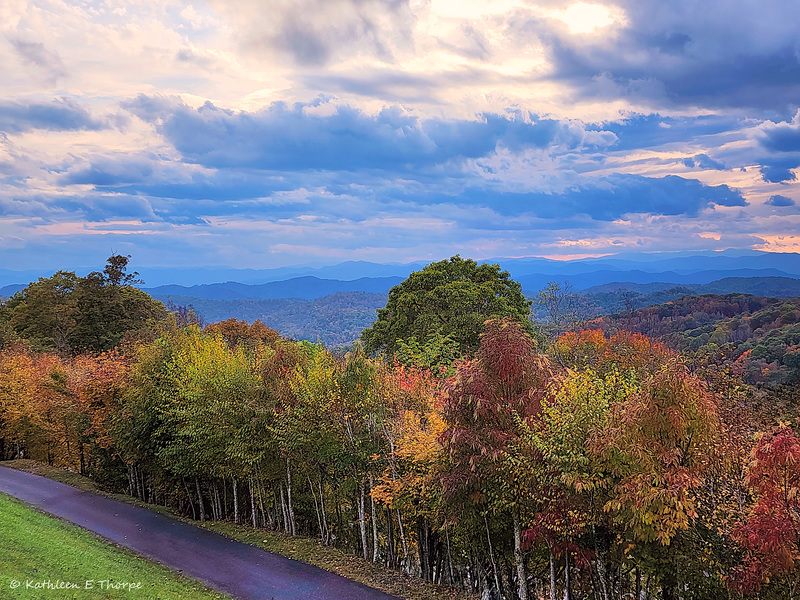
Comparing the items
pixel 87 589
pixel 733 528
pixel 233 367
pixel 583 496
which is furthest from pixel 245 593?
pixel 733 528

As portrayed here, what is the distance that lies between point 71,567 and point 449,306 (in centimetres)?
2710

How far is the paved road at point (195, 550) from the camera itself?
69.3 ft

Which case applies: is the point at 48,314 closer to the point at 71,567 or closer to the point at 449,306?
the point at 449,306

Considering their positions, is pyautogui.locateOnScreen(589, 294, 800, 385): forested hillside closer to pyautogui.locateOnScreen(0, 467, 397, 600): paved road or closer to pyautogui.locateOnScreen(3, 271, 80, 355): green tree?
pyautogui.locateOnScreen(0, 467, 397, 600): paved road

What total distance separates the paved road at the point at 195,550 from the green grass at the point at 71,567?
4.59 ft

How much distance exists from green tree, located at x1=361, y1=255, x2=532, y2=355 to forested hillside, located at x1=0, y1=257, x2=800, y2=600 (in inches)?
7.3

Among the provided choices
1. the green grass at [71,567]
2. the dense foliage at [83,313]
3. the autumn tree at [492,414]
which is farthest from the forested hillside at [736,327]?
the dense foliage at [83,313]

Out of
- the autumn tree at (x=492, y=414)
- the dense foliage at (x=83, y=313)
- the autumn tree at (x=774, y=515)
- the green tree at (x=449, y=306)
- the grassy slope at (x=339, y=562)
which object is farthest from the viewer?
the dense foliage at (x=83, y=313)

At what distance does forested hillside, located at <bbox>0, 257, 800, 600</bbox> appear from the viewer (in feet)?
39.2

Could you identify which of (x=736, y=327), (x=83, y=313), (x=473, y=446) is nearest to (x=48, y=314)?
(x=83, y=313)

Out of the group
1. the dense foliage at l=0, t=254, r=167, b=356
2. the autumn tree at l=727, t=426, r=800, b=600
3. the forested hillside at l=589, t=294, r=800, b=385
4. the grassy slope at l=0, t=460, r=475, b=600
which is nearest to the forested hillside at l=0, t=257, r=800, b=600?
the autumn tree at l=727, t=426, r=800, b=600

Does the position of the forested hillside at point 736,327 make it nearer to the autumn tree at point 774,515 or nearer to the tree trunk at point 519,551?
the tree trunk at point 519,551

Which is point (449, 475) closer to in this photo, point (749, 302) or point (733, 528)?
point (733, 528)

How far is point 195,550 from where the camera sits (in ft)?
84.4
